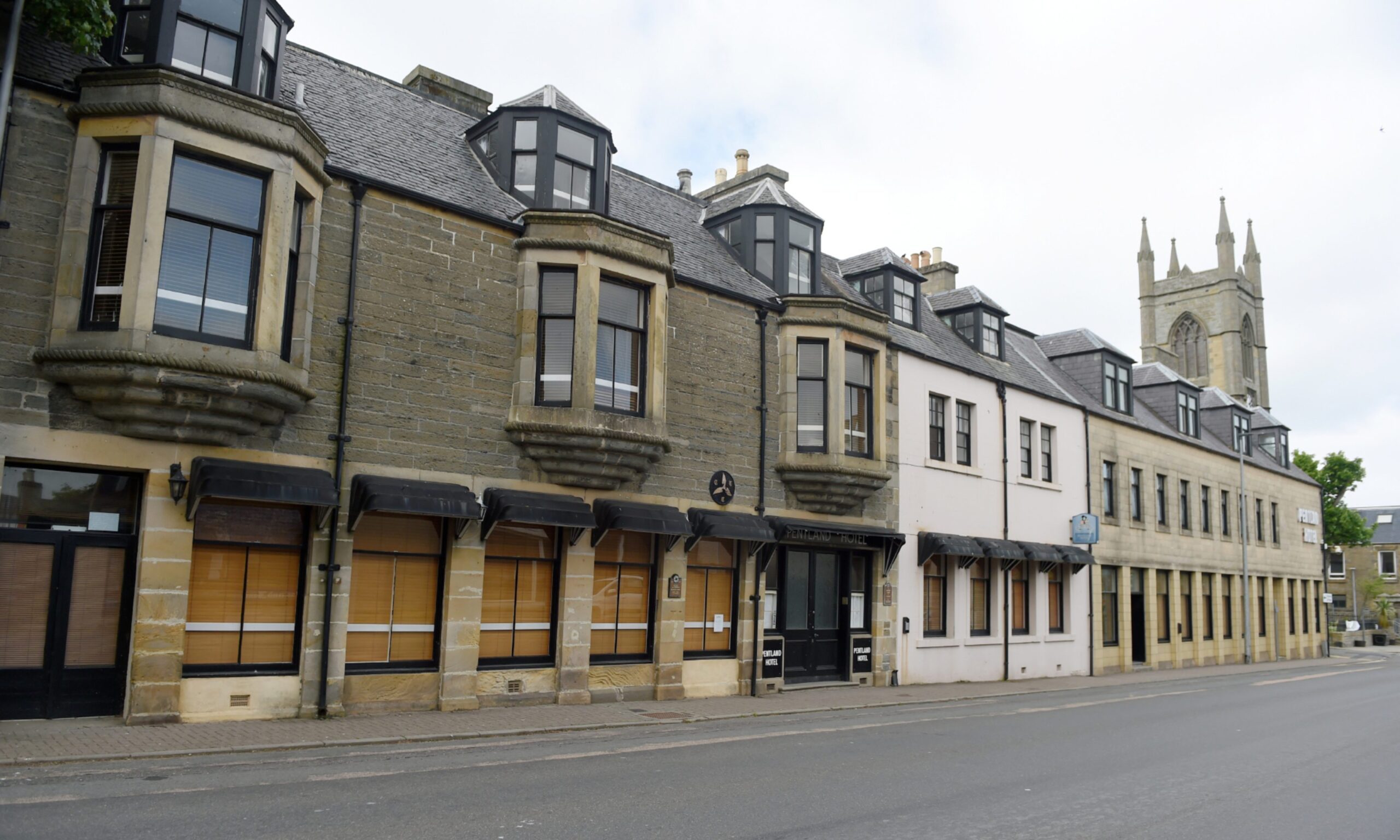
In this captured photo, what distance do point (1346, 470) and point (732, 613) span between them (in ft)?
184

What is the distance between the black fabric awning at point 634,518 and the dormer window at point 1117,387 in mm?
20222

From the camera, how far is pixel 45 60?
40.2 ft

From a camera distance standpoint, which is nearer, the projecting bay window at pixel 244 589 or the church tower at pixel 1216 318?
the projecting bay window at pixel 244 589

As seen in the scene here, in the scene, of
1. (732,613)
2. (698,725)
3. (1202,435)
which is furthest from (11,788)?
(1202,435)

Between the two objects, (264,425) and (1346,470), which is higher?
(1346,470)

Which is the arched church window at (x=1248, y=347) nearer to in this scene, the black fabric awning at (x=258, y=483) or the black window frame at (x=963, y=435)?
the black window frame at (x=963, y=435)

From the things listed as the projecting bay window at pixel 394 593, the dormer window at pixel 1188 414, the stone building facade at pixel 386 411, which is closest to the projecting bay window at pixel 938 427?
the stone building facade at pixel 386 411

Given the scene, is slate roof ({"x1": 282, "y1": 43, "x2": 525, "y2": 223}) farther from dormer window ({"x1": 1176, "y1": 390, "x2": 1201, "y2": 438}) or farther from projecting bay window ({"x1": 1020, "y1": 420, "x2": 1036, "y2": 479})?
dormer window ({"x1": 1176, "y1": 390, "x2": 1201, "y2": 438})

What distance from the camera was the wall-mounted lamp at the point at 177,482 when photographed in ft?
39.1

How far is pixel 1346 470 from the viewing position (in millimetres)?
59531

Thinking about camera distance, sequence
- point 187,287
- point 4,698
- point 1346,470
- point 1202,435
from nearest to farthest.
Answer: point 4,698 → point 187,287 → point 1202,435 → point 1346,470

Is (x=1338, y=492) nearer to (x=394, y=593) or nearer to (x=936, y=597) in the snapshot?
(x=936, y=597)

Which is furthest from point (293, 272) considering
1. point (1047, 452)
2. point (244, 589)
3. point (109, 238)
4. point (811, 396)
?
point (1047, 452)

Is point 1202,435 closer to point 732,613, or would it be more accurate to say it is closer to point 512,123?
point 732,613
